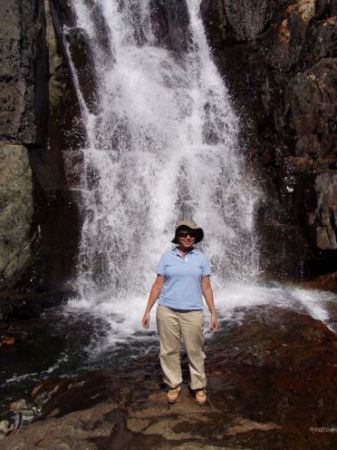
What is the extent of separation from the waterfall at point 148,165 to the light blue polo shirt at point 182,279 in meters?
6.01

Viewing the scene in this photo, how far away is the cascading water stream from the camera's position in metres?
12.8

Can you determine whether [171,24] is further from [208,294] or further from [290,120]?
[208,294]

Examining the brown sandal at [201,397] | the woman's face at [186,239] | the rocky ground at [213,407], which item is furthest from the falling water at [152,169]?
the woman's face at [186,239]

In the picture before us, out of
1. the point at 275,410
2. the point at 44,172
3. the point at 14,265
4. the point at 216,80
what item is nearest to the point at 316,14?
the point at 216,80

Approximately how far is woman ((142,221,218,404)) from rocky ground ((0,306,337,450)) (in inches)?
19.5

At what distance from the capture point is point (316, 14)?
15.6 meters

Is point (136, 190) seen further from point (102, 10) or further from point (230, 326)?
point (102, 10)

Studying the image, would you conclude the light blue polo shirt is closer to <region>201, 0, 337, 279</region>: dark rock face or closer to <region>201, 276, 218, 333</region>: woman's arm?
<region>201, 276, 218, 333</region>: woman's arm

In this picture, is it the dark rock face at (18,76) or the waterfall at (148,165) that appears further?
the waterfall at (148,165)

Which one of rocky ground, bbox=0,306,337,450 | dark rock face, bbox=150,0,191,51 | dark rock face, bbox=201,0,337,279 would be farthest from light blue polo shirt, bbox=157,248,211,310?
dark rock face, bbox=150,0,191,51

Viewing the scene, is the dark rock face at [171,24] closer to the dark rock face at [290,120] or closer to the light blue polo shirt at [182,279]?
the dark rock face at [290,120]

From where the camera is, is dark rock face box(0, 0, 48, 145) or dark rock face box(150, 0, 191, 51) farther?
dark rock face box(150, 0, 191, 51)

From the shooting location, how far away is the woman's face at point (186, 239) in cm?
551

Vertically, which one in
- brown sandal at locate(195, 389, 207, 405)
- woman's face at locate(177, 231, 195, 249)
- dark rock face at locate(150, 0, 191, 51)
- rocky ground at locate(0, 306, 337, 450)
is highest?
dark rock face at locate(150, 0, 191, 51)
